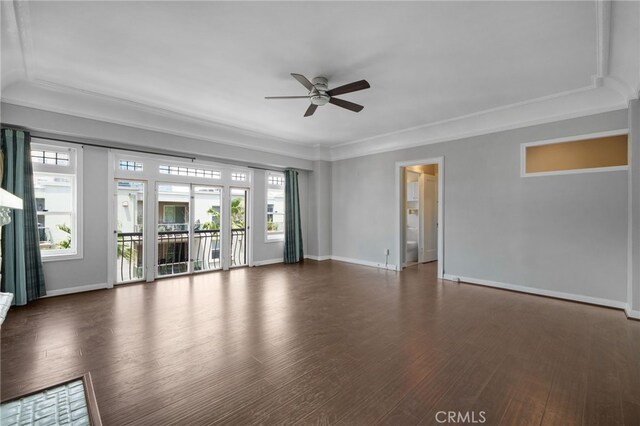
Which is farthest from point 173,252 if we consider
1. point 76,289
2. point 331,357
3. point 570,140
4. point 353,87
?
point 570,140

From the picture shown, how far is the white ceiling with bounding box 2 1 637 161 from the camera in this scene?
2.52m

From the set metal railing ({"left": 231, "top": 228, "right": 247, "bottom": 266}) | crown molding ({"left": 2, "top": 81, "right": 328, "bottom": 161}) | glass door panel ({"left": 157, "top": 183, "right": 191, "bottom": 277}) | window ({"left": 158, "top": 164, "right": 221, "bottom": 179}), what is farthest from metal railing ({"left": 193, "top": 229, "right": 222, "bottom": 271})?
crown molding ({"left": 2, "top": 81, "right": 328, "bottom": 161})

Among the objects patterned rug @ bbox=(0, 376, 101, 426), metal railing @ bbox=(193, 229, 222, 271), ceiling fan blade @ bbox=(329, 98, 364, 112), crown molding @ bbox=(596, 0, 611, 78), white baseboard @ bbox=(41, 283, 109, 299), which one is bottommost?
white baseboard @ bbox=(41, 283, 109, 299)

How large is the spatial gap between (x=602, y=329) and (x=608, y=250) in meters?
1.38

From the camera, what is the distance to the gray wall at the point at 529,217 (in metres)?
4.04

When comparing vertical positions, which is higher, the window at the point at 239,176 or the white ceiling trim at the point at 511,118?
the white ceiling trim at the point at 511,118

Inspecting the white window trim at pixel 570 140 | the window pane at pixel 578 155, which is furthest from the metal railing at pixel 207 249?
the window pane at pixel 578 155

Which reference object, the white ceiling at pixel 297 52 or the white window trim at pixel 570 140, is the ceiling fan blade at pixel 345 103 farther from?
the white window trim at pixel 570 140

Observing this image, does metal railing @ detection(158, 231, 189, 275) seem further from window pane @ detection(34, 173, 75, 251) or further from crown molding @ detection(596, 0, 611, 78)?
crown molding @ detection(596, 0, 611, 78)

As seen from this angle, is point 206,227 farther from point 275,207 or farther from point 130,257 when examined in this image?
point 275,207

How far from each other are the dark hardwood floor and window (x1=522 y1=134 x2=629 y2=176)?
6.64 feet

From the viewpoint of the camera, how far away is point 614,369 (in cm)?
245

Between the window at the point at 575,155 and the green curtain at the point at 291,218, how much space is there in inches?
194

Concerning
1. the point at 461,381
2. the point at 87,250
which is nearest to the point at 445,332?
the point at 461,381
